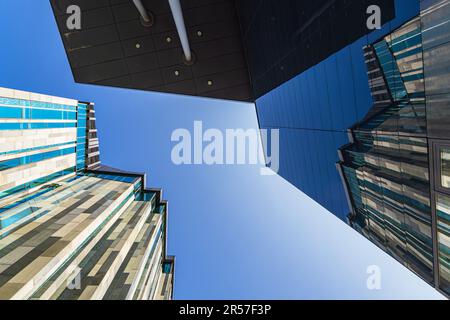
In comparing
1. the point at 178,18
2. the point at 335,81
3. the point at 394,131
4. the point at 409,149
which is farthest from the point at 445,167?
the point at 178,18

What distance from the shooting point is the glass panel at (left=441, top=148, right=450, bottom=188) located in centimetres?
746

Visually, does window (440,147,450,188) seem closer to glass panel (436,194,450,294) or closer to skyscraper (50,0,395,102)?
glass panel (436,194,450,294)

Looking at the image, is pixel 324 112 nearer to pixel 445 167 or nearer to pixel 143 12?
pixel 445 167

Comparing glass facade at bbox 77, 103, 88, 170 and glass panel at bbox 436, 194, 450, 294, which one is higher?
glass facade at bbox 77, 103, 88, 170

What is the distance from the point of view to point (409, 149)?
29.7ft

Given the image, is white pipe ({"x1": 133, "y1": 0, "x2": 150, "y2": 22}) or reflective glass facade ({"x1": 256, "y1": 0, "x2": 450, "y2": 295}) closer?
reflective glass facade ({"x1": 256, "y1": 0, "x2": 450, "y2": 295})

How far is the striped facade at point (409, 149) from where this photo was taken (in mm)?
7500

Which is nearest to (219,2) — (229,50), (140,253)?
(229,50)

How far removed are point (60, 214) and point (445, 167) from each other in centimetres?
2964

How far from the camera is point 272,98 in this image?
2464 cm
